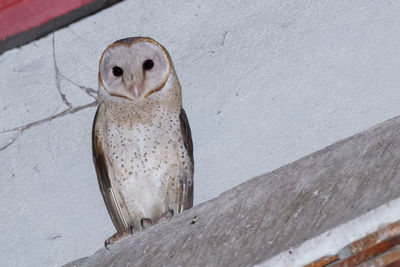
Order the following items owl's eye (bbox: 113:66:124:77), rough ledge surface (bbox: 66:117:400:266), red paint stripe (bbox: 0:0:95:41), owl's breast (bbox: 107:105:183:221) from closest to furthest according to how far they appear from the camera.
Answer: rough ledge surface (bbox: 66:117:400:266) → owl's breast (bbox: 107:105:183:221) → owl's eye (bbox: 113:66:124:77) → red paint stripe (bbox: 0:0:95:41)

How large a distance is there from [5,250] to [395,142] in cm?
171

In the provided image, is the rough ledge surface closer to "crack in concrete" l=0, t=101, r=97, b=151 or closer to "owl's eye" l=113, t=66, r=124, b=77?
"owl's eye" l=113, t=66, r=124, b=77

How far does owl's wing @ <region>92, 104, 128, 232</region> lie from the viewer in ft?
7.61

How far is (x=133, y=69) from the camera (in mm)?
2375

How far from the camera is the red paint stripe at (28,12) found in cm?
259

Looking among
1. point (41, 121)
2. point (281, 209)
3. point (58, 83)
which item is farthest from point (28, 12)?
point (281, 209)

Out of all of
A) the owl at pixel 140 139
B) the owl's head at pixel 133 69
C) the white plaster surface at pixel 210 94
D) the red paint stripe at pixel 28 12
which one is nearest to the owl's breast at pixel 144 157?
the owl at pixel 140 139

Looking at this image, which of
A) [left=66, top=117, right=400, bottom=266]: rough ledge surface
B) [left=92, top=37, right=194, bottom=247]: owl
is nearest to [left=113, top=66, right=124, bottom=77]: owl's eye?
[left=92, top=37, right=194, bottom=247]: owl

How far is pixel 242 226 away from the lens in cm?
137

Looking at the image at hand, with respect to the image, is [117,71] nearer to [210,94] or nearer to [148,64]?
[148,64]

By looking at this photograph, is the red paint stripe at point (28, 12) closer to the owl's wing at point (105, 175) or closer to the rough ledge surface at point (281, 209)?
the owl's wing at point (105, 175)

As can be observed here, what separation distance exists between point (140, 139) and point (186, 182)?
0.22 metres

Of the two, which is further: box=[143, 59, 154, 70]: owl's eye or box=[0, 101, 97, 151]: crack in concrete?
box=[0, 101, 97, 151]: crack in concrete

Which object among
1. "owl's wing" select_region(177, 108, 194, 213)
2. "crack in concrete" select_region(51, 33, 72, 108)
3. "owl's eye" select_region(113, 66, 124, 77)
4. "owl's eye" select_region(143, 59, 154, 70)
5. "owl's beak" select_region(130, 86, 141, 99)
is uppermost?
"crack in concrete" select_region(51, 33, 72, 108)
